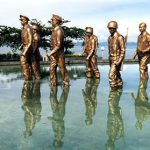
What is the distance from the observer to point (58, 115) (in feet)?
34.1

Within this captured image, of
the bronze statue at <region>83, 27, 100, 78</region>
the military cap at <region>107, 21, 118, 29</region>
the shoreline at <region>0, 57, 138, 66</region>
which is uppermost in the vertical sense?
the military cap at <region>107, 21, 118, 29</region>

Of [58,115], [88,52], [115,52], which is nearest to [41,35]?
[88,52]

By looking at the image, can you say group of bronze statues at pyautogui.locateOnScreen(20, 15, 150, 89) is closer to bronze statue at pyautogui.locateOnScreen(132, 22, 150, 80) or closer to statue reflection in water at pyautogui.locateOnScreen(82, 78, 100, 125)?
bronze statue at pyautogui.locateOnScreen(132, 22, 150, 80)

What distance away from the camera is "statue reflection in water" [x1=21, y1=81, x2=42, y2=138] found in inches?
365

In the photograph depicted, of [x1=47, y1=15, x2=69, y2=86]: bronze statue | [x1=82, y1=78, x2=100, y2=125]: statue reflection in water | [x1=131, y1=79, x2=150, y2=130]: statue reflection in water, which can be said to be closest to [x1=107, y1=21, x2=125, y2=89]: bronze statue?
[x1=82, y1=78, x2=100, y2=125]: statue reflection in water

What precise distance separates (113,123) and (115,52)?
671cm

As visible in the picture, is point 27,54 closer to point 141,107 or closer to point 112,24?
point 112,24

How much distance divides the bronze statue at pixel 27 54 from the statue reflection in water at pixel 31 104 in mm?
1000

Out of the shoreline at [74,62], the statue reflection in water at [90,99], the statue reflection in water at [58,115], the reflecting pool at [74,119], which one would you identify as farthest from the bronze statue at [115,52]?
the shoreline at [74,62]

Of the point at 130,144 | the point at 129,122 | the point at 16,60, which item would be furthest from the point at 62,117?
the point at 16,60

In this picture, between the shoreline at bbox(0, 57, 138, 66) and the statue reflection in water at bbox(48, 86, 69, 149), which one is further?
the shoreline at bbox(0, 57, 138, 66)

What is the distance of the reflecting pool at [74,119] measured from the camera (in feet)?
25.1

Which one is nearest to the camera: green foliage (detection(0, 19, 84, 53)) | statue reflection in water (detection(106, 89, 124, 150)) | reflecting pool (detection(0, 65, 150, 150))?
reflecting pool (detection(0, 65, 150, 150))

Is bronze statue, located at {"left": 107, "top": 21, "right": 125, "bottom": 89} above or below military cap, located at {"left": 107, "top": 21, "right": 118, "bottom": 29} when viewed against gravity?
below
